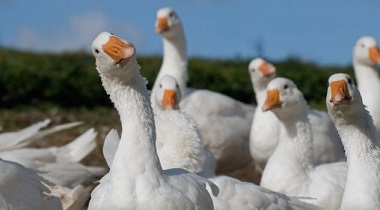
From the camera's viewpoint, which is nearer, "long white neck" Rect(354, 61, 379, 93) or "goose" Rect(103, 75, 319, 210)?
"goose" Rect(103, 75, 319, 210)

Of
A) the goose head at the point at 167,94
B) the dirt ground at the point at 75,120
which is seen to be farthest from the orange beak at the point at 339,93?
the dirt ground at the point at 75,120

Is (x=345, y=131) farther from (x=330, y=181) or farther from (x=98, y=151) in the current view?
(x=98, y=151)

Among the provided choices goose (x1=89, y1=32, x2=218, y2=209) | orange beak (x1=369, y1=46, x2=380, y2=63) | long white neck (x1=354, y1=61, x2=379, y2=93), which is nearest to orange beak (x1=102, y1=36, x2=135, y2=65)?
goose (x1=89, y1=32, x2=218, y2=209)

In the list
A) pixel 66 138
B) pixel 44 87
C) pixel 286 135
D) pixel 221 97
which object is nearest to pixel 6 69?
pixel 44 87

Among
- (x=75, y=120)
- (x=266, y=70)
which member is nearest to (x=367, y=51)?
(x=266, y=70)

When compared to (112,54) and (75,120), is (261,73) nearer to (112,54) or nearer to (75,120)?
(75,120)

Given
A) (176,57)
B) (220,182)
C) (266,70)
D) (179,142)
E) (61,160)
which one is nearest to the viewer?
(220,182)

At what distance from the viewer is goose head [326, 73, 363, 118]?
20.2ft

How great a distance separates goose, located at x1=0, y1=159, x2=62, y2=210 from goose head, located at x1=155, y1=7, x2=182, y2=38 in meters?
4.85

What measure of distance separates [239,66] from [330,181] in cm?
1172

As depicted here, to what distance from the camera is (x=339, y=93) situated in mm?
6164

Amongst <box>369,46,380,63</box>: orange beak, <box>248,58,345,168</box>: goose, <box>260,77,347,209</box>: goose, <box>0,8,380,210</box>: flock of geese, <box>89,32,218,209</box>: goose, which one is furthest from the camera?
<box>369,46,380,63</box>: orange beak

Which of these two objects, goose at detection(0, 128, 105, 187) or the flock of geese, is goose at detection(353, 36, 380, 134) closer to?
the flock of geese

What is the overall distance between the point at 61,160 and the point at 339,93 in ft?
12.2
